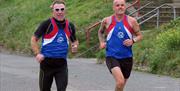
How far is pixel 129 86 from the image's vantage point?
1490cm

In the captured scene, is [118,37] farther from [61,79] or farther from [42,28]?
[42,28]


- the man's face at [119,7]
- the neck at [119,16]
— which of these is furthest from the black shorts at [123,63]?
the man's face at [119,7]

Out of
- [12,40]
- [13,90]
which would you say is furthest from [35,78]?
[12,40]

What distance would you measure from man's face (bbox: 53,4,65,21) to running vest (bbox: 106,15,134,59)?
1.09m

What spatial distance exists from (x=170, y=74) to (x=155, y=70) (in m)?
0.83

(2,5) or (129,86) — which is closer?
(129,86)

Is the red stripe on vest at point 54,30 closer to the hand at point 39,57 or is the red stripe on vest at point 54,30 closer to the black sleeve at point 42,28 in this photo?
the black sleeve at point 42,28

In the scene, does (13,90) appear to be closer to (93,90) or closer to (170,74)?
(93,90)

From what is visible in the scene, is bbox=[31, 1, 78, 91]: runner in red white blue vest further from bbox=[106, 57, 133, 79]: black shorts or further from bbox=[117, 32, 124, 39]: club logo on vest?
bbox=[106, 57, 133, 79]: black shorts

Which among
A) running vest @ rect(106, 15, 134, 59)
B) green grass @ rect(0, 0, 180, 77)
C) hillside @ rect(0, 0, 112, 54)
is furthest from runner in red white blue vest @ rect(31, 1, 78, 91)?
hillside @ rect(0, 0, 112, 54)

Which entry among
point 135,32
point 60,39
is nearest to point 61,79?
point 60,39

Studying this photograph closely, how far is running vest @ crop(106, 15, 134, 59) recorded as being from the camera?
9.91m

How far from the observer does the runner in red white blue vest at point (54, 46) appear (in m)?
9.20

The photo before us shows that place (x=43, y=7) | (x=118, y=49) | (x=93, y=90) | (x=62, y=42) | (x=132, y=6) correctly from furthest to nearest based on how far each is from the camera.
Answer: (x=43, y=7)
(x=132, y=6)
(x=93, y=90)
(x=118, y=49)
(x=62, y=42)
